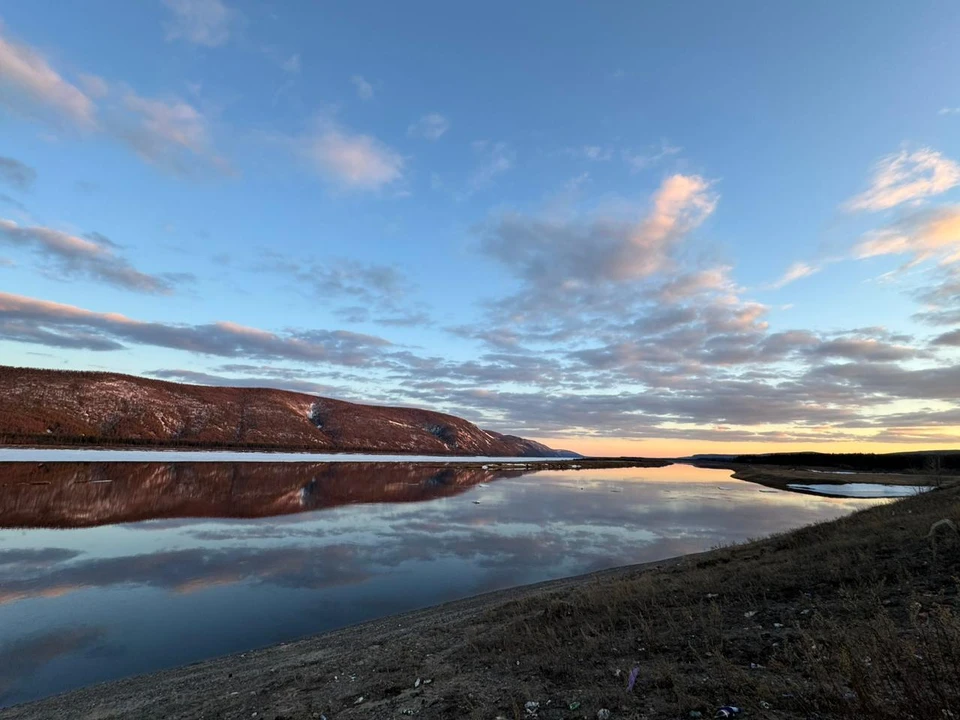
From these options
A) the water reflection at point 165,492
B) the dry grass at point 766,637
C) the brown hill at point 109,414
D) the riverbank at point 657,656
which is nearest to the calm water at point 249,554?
the water reflection at point 165,492

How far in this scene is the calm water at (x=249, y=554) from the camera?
1614cm

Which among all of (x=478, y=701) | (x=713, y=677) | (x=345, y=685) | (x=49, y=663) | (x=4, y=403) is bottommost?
(x=49, y=663)

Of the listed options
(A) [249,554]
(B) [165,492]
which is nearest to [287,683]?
(A) [249,554]

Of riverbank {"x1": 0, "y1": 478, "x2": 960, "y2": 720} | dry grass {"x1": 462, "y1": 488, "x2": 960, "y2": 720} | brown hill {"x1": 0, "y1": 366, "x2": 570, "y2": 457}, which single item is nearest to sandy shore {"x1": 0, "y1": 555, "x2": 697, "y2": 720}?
riverbank {"x1": 0, "y1": 478, "x2": 960, "y2": 720}

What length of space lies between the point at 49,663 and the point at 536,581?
1773cm

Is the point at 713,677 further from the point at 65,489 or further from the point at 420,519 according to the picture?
the point at 65,489

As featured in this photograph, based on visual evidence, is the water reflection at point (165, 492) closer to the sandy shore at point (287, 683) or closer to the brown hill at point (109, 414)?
the sandy shore at point (287, 683)

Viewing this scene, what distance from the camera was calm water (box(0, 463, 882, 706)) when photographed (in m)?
16.1

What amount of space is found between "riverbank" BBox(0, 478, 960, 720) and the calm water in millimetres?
3354

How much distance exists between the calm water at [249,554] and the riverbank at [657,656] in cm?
335

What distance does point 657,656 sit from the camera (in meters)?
8.91

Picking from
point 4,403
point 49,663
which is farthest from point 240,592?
point 4,403

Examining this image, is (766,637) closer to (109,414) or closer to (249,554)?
(249,554)

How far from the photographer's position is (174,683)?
476 inches
